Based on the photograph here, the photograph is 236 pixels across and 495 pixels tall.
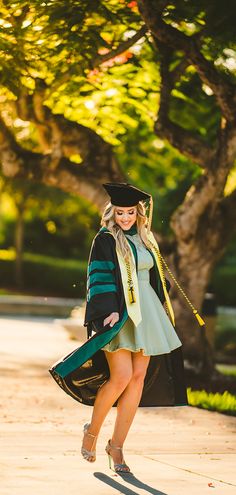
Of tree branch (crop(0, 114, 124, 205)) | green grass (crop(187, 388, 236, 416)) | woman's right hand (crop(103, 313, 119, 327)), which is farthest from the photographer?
tree branch (crop(0, 114, 124, 205))

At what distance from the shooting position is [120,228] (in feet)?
23.6

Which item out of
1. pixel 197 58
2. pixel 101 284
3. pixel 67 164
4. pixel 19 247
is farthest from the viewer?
pixel 19 247

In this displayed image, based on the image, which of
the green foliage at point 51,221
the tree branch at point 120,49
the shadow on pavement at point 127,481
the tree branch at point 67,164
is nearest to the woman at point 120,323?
the shadow on pavement at point 127,481

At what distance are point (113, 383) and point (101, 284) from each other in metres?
0.63

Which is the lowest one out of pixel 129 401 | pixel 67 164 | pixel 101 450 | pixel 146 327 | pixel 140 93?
pixel 67 164

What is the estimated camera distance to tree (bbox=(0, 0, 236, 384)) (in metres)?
11.0

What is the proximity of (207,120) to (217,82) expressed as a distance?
333 cm

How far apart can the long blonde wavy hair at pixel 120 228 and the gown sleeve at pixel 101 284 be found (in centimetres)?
7

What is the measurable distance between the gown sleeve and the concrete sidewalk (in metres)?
0.95

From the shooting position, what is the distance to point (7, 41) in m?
10.8

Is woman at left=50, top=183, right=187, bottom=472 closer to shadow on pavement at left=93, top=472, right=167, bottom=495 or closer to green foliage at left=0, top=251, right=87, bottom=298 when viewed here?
shadow on pavement at left=93, top=472, right=167, bottom=495

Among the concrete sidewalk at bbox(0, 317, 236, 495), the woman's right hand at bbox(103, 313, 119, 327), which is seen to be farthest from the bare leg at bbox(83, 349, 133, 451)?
the concrete sidewalk at bbox(0, 317, 236, 495)

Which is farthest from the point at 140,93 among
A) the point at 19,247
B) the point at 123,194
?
the point at 19,247

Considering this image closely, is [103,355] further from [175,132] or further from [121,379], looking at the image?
[175,132]
